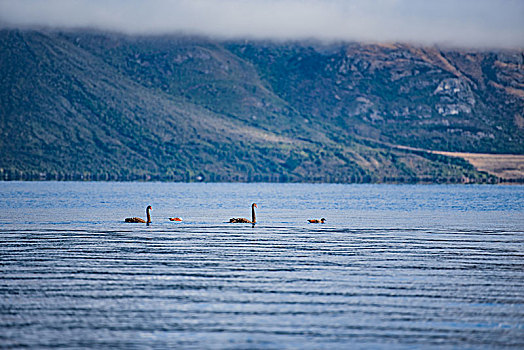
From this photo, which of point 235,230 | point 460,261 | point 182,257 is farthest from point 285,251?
point 235,230

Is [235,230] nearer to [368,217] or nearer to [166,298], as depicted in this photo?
[368,217]

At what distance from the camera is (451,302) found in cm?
3544

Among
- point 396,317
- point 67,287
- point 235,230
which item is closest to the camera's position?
point 396,317

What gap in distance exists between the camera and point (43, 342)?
28.0m

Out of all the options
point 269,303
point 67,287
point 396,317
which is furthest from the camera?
point 67,287

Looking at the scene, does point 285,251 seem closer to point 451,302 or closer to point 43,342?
point 451,302

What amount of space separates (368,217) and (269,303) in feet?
214

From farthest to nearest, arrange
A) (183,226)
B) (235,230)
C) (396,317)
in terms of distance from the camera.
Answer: (183,226), (235,230), (396,317)

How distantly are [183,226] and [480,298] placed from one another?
151ft

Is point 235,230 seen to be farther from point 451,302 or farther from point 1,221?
point 451,302

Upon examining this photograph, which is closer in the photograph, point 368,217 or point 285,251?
point 285,251

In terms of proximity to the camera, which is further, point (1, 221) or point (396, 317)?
point (1, 221)

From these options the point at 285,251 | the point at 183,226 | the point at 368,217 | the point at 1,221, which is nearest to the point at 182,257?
the point at 285,251

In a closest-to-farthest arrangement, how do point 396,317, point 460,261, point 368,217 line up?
point 396,317 → point 460,261 → point 368,217
